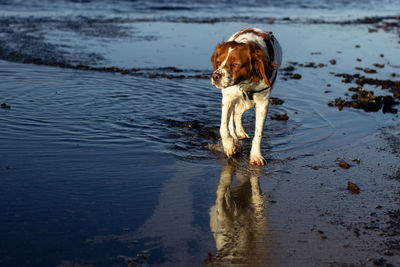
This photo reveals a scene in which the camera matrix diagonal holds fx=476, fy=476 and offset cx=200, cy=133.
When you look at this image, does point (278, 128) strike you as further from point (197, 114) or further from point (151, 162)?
point (151, 162)

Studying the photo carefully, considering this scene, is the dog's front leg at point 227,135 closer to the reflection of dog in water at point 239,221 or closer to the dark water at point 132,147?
the dark water at point 132,147

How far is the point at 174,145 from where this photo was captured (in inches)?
241

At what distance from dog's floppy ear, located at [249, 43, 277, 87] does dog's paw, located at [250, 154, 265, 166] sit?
1029mm

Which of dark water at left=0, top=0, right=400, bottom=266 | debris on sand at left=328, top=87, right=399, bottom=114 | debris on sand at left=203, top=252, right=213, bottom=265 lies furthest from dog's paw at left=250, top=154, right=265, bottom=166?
debris on sand at left=328, top=87, right=399, bottom=114

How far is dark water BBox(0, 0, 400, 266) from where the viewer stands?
375 centimetres

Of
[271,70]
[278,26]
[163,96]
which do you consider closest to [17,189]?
[271,70]

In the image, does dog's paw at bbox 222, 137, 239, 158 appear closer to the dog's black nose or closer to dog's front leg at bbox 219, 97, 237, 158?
dog's front leg at bbox 219, 97, 237, 158

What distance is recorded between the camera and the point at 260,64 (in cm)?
509

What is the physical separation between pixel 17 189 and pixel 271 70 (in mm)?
2885

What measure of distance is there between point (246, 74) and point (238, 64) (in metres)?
0.16

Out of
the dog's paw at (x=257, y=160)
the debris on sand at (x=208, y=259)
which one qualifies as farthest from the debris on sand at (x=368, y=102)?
the debris on sand at (x=208, y=259)

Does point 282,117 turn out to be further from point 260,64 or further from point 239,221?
point 239,221

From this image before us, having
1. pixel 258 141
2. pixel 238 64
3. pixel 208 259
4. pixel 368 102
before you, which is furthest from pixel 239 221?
pixel 368 102

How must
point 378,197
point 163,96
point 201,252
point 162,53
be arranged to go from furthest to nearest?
point 162,53, point 163,96, point 378,197, point 201,252
